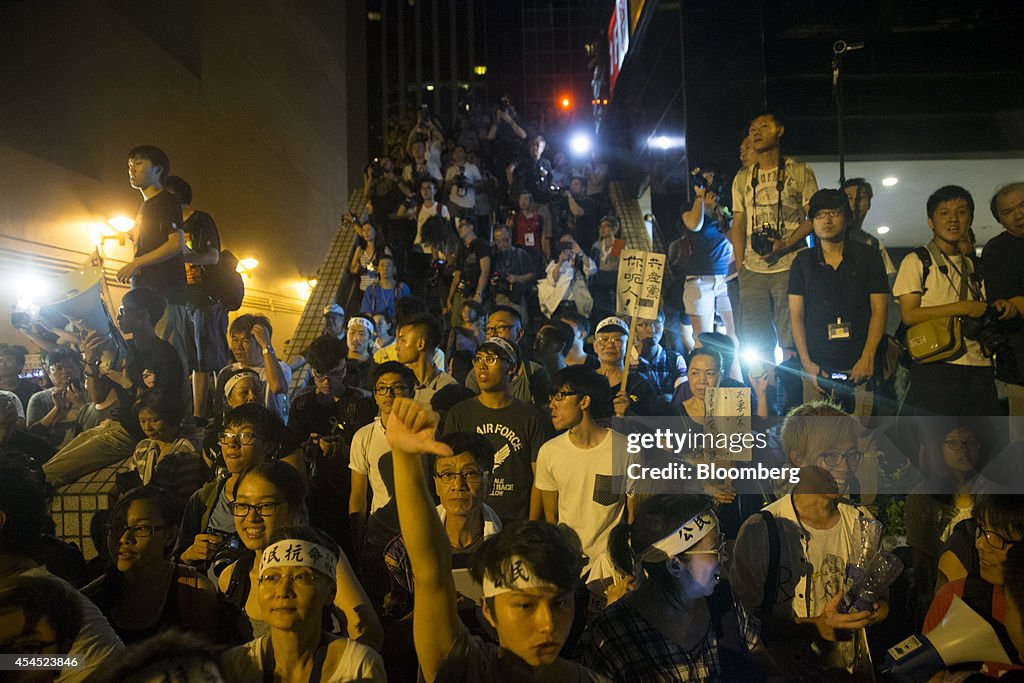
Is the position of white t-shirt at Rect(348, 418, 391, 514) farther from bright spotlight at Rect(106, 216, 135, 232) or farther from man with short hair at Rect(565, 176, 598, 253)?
bright spotlight at Rect(106, 216, 135, 232)

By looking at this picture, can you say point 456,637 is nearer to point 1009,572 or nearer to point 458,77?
point 1009,572

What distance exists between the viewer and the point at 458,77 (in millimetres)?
31438

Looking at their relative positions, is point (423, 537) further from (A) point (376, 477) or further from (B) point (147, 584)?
(A) point (376, 477)

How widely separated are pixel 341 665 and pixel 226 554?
3.15 ft

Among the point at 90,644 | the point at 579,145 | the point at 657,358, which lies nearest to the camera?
the point at 90,644

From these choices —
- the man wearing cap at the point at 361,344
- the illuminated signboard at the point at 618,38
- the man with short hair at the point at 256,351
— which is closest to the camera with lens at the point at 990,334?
the man wearing cap at the point at 361,344

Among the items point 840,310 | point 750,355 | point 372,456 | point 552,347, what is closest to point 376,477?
point 372,456

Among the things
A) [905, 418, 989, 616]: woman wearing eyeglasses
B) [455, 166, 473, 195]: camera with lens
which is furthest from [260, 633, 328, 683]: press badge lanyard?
[455, 166, 473, 195]: camera with lens

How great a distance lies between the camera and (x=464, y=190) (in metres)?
9.73

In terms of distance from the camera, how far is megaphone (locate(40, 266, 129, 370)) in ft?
14.8

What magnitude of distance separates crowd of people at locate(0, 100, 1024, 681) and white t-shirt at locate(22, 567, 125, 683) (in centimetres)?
1

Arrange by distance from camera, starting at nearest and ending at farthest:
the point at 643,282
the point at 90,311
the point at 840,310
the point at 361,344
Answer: the point at 840,310
the point at 643,282
the point at 90,311
the point at 361,344

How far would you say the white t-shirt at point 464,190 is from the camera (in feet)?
31.8

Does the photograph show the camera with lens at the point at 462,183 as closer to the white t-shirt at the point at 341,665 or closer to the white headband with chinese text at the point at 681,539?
the white headband with chinese text at the point at 681,539
